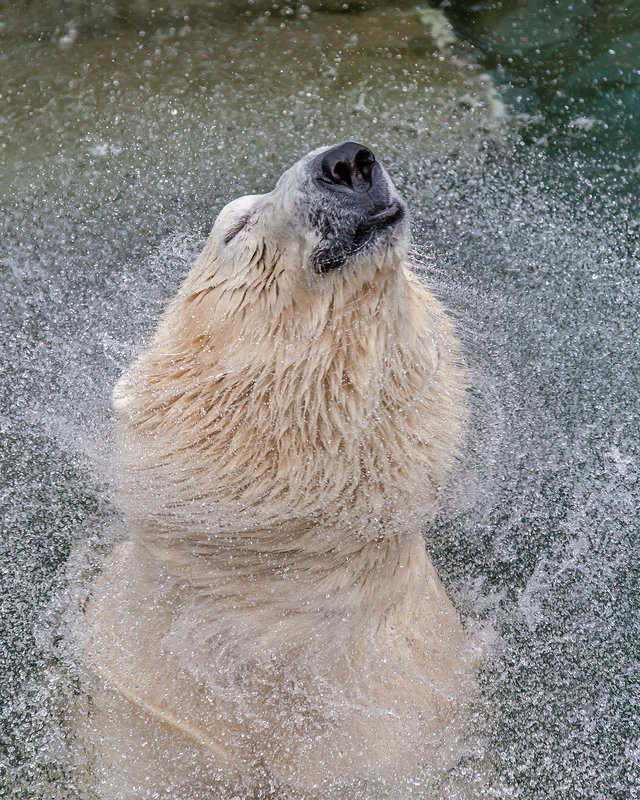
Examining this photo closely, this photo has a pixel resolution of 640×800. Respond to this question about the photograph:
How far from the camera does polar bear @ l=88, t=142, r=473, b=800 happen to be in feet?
4.79

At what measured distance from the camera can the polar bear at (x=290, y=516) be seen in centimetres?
146

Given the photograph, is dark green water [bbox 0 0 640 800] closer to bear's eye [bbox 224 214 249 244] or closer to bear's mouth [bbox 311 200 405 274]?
bear's eye [bbox 224 214 249 244]

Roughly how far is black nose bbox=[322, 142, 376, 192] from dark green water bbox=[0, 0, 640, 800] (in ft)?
2.56

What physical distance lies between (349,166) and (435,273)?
223cm

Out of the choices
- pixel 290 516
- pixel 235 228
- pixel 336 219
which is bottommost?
pixel 290 516

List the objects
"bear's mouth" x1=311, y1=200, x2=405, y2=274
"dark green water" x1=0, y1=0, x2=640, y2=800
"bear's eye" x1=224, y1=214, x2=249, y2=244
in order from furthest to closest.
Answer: "dark green water" x1=0, y1=0, x2=640, y2=800, "bear's eye" x1=224, y1=214, x2=249, y2=244, "bear's mouth" x1=311, y1=200, x2=405, y2=274

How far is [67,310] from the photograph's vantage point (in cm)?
338

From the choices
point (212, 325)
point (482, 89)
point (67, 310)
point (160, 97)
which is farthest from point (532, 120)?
point (212, 325)

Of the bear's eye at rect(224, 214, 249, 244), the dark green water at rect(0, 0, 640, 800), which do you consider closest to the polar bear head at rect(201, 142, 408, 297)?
the bear's eye at rect(224, 214, 249, 244)

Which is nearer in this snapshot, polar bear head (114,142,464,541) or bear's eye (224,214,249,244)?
polar bear head (114,142,464,541)

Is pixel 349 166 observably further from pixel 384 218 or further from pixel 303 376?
pixel 303 376

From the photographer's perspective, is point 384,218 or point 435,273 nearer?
point 384,218

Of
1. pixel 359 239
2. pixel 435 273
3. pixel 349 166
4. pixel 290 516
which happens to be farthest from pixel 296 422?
pixel 435 273

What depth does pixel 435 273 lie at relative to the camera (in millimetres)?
3598
